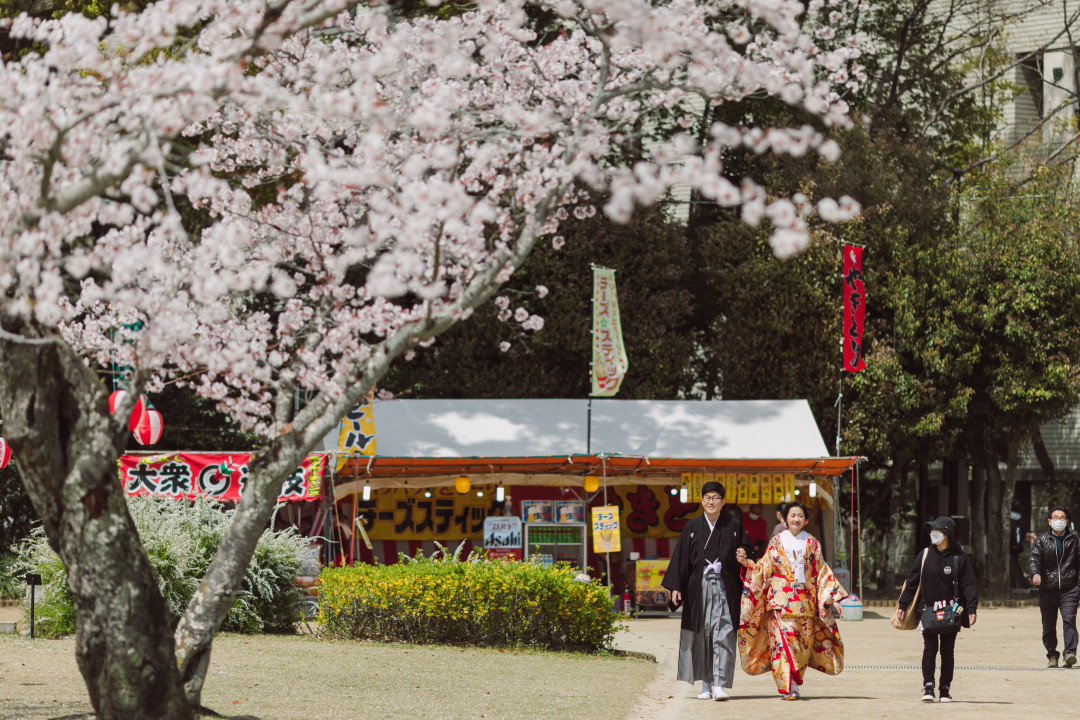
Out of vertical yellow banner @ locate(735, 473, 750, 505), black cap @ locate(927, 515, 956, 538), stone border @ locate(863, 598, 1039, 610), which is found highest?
vertical yellow banner @ locate(735, 473, 750, 505)

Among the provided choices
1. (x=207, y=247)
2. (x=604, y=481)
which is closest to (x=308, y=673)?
(x=207, y=247)

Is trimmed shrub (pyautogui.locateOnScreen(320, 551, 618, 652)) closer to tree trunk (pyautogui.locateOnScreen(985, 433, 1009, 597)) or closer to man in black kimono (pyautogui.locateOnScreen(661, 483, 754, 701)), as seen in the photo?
man in black kimono (pyautogui.locateOnScreen(661, 483, 754, 701))

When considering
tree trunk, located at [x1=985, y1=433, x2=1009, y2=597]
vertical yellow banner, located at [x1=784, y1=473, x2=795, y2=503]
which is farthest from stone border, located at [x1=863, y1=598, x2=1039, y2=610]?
vertical yellow banner, located at [x1=784, y1=473, x2=795, y2=503]

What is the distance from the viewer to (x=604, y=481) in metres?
19.7

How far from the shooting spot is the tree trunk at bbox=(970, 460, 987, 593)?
30.0m

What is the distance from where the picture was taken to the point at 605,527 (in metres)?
19.0

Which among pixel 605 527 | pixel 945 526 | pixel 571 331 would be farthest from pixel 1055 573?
pixel 571 331

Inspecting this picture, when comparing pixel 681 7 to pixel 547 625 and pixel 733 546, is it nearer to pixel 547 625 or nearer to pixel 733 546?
pixel 733 546

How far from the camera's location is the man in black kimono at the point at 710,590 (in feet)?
35.4

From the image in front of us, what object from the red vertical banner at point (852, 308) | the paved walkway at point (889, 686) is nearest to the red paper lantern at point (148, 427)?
the paved walkway at point (889, 686)

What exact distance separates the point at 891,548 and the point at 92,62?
85.5 ft

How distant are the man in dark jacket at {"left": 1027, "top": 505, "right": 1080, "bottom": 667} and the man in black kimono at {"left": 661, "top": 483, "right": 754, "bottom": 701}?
4.35m

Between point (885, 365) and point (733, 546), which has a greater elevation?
point (885, 365)

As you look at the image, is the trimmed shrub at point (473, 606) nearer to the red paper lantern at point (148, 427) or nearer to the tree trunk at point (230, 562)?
the red paper lantern at point (148, 427)
